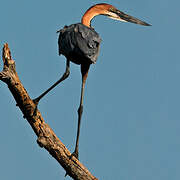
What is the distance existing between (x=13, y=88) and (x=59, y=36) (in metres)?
1.52

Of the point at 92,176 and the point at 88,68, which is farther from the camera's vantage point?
the point at 88,68

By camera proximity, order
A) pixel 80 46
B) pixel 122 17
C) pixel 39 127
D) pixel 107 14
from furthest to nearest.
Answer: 1. pixel 122 17
2. pixel 107 14
3. pixel 80 46
4. pixel 39 127

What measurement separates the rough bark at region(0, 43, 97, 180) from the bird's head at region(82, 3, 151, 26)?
1.95 metres

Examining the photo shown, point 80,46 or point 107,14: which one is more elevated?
point 107,14

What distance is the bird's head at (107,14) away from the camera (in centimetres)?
796

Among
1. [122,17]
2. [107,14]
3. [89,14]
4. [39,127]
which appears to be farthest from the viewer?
[122,17]

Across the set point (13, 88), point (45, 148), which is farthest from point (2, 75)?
point (45, 148)

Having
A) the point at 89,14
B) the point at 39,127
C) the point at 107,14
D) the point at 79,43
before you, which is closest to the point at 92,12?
the point at 89,14

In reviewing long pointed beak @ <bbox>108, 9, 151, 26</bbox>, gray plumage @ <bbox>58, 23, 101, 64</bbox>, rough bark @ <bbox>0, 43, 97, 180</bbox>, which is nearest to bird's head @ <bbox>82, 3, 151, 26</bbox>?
long pointed beak @ <bbox>108, 9, 151, 26</bbox>

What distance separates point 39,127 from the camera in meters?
7.02

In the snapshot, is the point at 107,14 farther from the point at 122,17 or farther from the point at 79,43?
the point at 79,43

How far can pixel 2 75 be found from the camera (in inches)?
254

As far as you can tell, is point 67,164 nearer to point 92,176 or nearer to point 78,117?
point 92,176

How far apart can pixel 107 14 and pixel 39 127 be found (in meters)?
2.67
